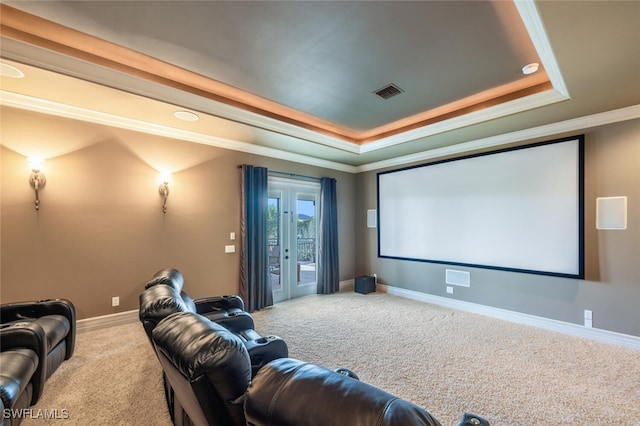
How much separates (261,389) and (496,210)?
15.8 ft

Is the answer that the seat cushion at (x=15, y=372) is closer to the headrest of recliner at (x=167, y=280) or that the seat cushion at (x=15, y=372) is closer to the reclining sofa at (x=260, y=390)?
the headrest of recliner at (x=167, y=280)

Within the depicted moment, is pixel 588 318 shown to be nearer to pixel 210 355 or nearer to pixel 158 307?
pixel 210 355

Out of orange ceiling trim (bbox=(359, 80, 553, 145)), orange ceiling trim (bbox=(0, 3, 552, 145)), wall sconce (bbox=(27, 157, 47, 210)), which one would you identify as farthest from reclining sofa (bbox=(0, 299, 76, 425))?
orange ceiling trim (bbox=(359, 80, 553, 145))

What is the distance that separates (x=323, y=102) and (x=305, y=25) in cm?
150

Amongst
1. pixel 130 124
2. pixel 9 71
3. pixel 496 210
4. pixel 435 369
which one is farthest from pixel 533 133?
pixel 9 71

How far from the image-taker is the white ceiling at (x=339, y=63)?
216cm

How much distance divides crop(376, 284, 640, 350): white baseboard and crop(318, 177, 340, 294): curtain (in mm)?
1454

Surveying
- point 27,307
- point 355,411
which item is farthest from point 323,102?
point 27,307

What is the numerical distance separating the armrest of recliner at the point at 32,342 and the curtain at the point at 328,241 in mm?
Result: 4371

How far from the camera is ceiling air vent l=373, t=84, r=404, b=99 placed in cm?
339

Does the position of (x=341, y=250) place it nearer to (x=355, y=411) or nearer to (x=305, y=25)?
(x=305, y=25)

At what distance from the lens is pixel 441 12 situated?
7.18 ft

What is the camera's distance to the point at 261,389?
2.91ft

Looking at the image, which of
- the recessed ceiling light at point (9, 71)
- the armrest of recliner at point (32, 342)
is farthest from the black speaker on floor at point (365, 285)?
the recessed ceiling light at point (9, 71)
